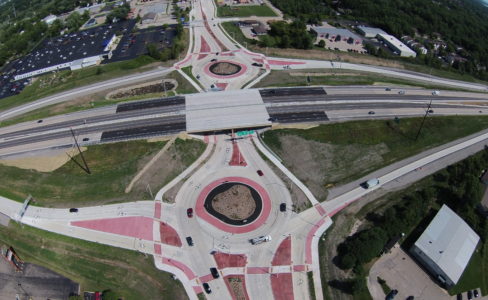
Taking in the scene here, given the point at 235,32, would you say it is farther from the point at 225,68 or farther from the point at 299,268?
the point at 299,268

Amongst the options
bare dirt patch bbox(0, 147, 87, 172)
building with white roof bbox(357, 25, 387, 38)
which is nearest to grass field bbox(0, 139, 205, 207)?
bare dirt patch bbox(0, 147, 87, 172)

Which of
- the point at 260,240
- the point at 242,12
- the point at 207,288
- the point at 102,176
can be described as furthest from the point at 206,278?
the point at 242,12

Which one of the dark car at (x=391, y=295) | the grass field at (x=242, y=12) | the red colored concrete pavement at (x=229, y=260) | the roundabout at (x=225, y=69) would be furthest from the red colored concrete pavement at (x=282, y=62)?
the dark car at (x=391, y=295)

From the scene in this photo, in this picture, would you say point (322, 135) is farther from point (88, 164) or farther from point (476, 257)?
point (88, 164)

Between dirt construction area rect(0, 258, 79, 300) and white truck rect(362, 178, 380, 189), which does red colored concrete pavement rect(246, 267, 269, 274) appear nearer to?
dirt construction area rect(0, 258, 79, 300)

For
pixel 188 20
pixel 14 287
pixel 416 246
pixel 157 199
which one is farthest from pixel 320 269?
pixel 188 20
